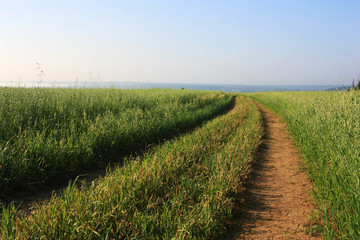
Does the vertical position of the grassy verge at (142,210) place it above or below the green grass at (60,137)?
below

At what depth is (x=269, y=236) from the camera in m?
3.00

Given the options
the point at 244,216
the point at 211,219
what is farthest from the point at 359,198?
the point at 211,219

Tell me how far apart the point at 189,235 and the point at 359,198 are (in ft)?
6.82

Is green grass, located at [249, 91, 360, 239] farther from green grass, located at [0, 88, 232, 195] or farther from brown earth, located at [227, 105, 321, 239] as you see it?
green grass, located at [0, 88, 232, 195]

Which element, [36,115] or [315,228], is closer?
[315,228]

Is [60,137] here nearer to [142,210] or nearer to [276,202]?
[142,210]

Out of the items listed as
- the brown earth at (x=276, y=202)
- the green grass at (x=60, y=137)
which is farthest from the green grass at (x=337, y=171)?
the green grass at (x=60, y=137)

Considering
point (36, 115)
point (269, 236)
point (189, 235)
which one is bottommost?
point (269, 236)

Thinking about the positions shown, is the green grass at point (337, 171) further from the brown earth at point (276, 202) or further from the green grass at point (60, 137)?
the green grass at point (60, 137)

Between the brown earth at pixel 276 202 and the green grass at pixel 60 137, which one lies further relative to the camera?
the green grass at pixel 60 137

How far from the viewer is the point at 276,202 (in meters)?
3.97

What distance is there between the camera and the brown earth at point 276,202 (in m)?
3.10

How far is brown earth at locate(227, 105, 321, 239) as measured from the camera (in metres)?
3.10

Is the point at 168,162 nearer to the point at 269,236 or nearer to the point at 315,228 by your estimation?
the point at 269,236
